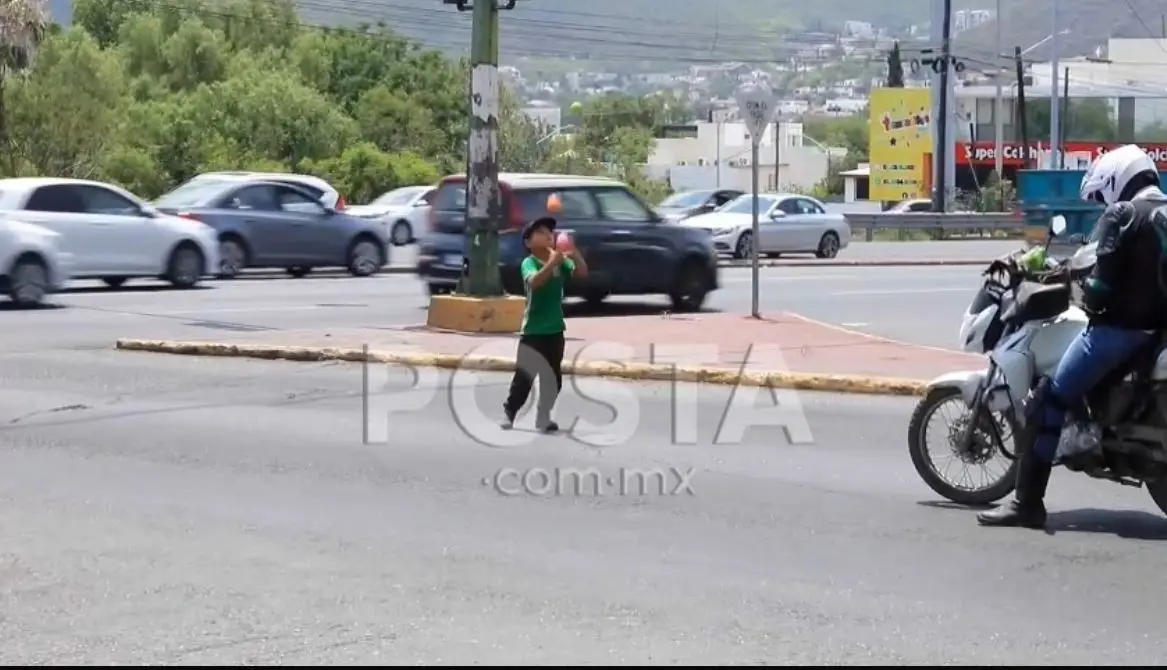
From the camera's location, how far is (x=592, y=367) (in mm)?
15219

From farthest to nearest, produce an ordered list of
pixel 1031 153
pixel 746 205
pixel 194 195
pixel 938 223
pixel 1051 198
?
pixel 1031 153
pixel 938 223
pixel 746 205
pixel 1051 198
pixel 194 195

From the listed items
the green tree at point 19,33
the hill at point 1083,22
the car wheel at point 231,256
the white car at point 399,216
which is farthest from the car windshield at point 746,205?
the hill at point 1083,22

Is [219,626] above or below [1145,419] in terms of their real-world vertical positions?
below

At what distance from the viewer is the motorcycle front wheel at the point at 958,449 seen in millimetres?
9227

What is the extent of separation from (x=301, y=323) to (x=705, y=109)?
16281 centimetres

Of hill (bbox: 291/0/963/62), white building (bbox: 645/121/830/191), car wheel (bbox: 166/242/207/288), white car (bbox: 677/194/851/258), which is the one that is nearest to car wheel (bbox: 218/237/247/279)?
car wheel (bbox: 166/242/207/288)

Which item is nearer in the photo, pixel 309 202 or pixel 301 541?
pixel 301 541

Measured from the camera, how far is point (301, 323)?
20.4 metres

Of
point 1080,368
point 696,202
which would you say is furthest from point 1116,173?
point 696,202

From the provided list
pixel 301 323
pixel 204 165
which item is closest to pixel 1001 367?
pixel 301 323

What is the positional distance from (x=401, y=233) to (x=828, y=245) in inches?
380

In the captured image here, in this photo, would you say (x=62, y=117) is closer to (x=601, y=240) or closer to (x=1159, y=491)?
(x=601, y=240)

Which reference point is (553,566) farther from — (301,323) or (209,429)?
(301,323)

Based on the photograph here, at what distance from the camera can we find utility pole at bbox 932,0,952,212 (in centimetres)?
5828
